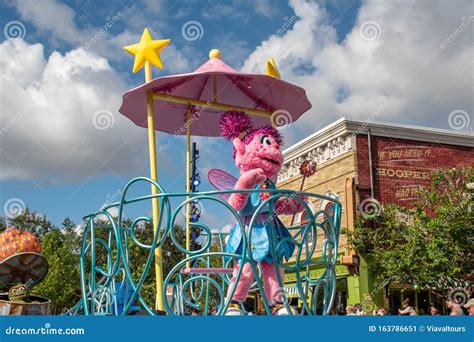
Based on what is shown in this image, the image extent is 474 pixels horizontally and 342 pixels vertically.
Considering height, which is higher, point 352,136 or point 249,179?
point 352,136

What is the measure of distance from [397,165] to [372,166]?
33.6 inches

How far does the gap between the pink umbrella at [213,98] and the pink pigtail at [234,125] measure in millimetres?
306

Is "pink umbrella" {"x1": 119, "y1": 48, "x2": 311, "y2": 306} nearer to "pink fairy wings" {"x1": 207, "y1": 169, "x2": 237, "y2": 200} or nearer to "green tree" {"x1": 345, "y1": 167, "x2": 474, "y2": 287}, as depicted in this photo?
"pink fairy wings" {"x1": 207, "y1": 169, "x2": 237, "y2": 200}

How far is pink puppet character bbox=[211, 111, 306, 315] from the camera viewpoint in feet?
16.1

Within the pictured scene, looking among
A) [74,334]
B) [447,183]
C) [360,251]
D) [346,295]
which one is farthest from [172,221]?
[346,295]

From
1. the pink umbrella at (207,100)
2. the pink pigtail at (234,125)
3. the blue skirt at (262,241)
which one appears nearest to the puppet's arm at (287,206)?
the blue skirt at (262,241)

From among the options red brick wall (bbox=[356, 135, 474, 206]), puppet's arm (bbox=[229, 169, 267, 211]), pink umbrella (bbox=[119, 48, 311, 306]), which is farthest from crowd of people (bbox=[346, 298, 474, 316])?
red brick wall (bbox=[356, 135, 474, 206])

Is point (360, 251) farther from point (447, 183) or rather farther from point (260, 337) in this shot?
point (260, 337)

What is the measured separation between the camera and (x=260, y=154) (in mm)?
5172

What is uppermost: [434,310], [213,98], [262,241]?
[213,98]

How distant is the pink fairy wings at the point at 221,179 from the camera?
541 centimetres

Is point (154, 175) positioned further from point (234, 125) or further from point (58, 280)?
point (58, 280)

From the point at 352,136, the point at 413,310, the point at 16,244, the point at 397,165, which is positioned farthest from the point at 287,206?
the point at 397,165

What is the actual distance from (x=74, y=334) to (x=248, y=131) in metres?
2.71
